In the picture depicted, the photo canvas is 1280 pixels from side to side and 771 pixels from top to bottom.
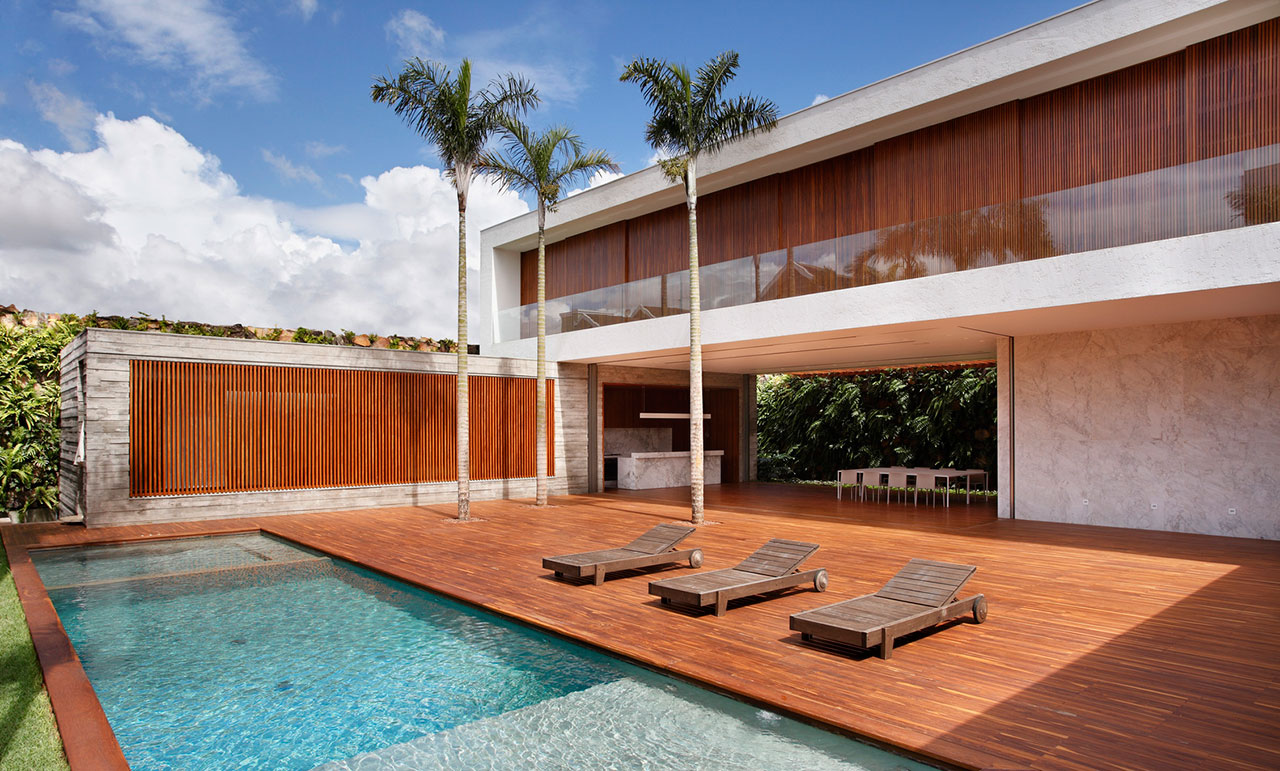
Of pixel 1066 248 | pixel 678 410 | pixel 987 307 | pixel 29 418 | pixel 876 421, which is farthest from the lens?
pixel 678 410

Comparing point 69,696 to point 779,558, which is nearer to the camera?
point 69,696

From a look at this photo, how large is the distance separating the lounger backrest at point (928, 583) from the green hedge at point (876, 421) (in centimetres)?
1297

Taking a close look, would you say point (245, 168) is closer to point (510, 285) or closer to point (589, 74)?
point (510, 285)

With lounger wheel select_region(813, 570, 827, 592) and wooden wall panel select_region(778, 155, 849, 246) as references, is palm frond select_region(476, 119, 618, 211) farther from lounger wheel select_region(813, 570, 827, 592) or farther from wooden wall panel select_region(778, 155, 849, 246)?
lounger wheel select_region(813, 570, 827, 592)

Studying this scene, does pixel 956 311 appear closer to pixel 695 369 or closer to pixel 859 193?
pixel 859 193

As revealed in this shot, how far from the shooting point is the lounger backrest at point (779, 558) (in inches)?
280

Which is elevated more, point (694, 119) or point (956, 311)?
point (694, 119)

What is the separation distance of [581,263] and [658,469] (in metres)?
5.72

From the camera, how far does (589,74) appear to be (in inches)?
735

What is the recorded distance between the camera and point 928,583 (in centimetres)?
606

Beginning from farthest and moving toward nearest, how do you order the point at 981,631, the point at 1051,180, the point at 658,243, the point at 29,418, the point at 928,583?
1. the point at 658,243
2. the point at 29,418
3. the point at 1051,180
4. the point at 928,583
5. the point at 981,631

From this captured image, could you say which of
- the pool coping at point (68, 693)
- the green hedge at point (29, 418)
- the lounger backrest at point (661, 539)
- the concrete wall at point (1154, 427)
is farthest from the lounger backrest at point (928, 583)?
the green hedge at point (29, 418)

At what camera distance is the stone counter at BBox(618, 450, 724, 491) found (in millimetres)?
18750

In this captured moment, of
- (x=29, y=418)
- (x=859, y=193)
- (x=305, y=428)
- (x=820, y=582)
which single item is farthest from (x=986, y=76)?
(x=29, y=418)
